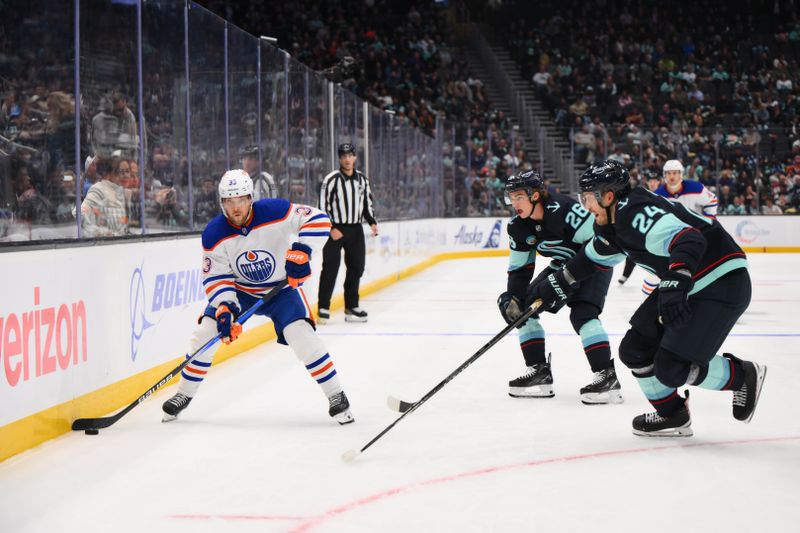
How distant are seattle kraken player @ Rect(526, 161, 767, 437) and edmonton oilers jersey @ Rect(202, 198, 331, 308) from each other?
4.27ft

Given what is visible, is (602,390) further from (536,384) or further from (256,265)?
(256,265)

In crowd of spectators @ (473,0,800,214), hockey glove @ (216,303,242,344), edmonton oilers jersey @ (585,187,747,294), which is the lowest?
hockey glove @ (216,303,242,344)

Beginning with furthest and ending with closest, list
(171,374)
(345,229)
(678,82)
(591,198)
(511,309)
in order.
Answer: (678,82) < (345,229) < (511,309) < (171,374) < (591,198)

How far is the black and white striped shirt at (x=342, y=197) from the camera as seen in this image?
28.1 feet

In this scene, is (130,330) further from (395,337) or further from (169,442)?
(395,337)

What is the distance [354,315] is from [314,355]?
13.9 ft

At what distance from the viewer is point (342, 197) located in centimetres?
859

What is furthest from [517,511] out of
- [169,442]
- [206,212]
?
[206,212]

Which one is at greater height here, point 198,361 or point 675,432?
point 198,361

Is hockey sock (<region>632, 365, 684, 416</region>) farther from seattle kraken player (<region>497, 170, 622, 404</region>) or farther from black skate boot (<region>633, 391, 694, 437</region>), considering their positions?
seattle kraken player (<region>497, 170, 622, 404</region>)

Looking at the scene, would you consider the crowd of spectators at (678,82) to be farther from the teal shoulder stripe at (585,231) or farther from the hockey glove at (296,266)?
the hockey glove at (296,266)

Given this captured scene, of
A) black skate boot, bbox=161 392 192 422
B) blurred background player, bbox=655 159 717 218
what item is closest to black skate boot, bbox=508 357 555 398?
black skate boot, bbox=161 392 192 422

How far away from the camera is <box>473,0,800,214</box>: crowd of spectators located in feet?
60.1

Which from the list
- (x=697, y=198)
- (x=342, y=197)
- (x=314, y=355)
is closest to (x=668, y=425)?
(x=314, y=355)
